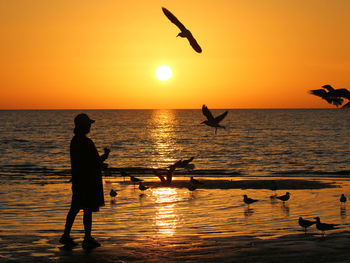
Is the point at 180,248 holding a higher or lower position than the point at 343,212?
higher

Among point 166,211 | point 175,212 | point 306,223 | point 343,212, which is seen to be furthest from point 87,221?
point 343,212

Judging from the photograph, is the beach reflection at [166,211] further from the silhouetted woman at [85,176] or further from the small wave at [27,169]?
the small wave at [27,169]

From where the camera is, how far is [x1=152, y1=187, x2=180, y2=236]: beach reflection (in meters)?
12.0

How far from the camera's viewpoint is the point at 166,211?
1523 cm

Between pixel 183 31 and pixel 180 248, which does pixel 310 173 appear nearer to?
pixel 183 31

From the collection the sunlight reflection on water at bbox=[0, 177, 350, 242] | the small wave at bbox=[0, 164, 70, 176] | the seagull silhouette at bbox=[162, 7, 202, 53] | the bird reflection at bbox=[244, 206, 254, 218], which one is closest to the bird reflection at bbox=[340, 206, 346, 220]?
the sunlight reflection on water at bbox=[0, 177, 350, 242]

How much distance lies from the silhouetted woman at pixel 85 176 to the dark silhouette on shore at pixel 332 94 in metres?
4.31

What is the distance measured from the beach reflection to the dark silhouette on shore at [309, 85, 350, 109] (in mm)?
4251

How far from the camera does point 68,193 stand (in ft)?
66.5

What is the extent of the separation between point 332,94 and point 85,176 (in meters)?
4.90

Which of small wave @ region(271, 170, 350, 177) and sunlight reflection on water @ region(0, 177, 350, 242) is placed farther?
small wave @ region(271, 170, 350, 177)

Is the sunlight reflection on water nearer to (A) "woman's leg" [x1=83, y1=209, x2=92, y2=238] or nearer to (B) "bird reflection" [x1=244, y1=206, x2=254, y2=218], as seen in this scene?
(B) "bird reflection" [x1=244, y1=206, x2=254, y2=218]

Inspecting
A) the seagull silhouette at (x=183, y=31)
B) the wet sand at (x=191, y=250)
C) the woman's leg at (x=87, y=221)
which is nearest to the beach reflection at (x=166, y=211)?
the wet sand at (x=191, y=250)

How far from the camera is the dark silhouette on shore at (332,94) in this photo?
32.2 feet
